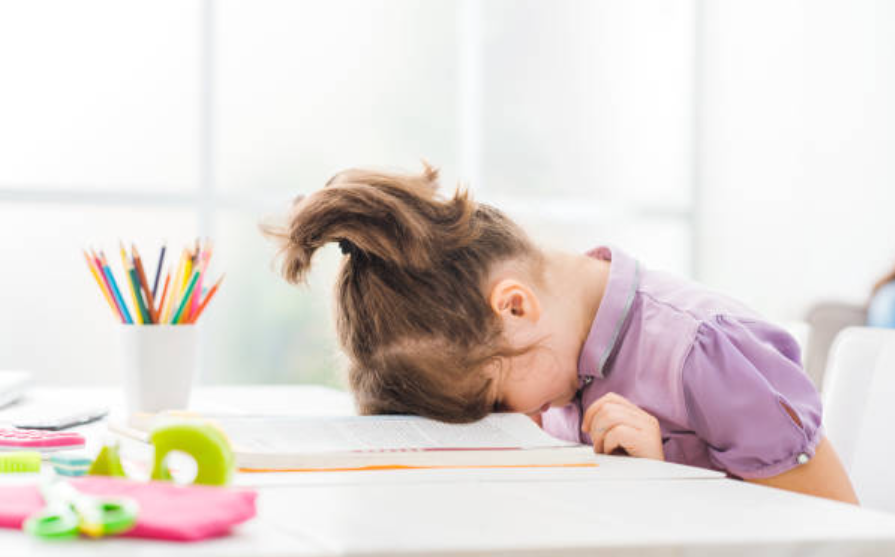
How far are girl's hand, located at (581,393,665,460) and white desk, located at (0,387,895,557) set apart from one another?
13 cm

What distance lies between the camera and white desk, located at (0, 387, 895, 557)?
1.34 ft

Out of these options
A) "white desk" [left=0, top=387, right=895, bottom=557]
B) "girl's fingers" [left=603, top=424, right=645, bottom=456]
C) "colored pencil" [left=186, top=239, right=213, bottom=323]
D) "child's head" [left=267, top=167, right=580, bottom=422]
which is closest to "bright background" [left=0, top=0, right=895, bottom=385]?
"colored pencil" [left=186, top=239, right=213, bottom=323]

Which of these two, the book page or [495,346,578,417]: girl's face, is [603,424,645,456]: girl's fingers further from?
[495,346,578,417]: girl's face

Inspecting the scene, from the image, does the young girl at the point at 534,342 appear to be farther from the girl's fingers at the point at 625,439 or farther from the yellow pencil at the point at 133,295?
the yellow pencil at the point at 133,295

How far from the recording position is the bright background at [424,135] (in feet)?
8.59

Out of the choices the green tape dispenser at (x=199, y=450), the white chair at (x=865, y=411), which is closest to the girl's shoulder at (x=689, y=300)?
the white chair at (x=865, y=411)

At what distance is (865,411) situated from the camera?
104 cm

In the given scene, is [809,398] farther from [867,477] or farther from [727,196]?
[727,196]

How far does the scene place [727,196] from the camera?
3154mm

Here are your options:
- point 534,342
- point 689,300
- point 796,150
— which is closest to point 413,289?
point 534,342

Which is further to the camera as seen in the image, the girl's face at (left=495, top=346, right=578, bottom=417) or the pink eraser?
the girl's face at (left=495, top=346, right=578, bottom=417)

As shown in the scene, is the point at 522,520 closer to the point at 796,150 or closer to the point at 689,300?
the point at 689,300

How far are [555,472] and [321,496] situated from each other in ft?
0.62

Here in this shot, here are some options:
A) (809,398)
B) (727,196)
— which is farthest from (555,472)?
(727,196)
